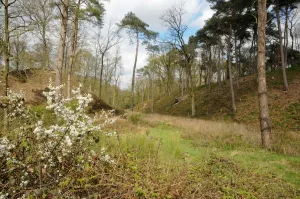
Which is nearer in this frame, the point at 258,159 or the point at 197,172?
the point at 197,172

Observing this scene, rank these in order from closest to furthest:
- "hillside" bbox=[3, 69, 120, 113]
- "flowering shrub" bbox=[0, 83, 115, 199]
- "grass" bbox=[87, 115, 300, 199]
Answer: "flowering shrub" bbox=[0, 83, 115, 199], "grass" bbox=[87, 115, 300, 199], "hillside" bbox=[3, 69, 120, 113]

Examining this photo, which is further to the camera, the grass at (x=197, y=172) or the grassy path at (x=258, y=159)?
the grassy path at (x=258, y=159)

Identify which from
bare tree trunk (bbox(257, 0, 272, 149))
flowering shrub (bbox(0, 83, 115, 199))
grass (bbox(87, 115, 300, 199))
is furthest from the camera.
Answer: bare tree trunk (bbox(257, 0, 272, 149))

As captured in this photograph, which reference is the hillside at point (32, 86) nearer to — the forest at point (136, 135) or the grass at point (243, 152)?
the forest at point (136, 135)

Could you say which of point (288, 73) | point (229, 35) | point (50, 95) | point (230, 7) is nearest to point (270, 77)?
point (288, 73)

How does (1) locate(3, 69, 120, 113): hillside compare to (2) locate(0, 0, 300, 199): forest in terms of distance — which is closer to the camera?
(2) locate(0, 0, 300, 199): forest

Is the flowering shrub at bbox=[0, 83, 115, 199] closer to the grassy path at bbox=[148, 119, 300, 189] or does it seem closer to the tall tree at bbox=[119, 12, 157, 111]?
the grassy path at bbox=[148, 119, 300, 189]

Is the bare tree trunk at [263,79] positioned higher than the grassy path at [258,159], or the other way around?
the bare tree trunk at [263,79]

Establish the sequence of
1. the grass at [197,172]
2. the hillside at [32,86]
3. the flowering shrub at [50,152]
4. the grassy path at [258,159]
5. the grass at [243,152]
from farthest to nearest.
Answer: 1. the hillside at [32,86]
2. the grass at [243,152]
3. the grassy path at [258,159]
4. the grass at [197,172]
5. the flowering shrub at [50,152]

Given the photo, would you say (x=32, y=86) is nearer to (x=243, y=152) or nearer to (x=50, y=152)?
(x=243, y=152)

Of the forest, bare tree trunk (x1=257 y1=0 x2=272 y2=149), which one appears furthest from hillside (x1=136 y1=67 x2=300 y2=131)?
bare tree trunk (x1=257 y1=0 x2=272 y2=149)

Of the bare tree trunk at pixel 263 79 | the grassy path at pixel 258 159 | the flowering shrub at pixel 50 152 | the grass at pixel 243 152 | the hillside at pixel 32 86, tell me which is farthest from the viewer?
the hillside at pixel 32 86

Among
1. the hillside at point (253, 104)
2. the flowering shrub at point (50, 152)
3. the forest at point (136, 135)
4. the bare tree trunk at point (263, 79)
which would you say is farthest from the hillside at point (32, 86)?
the flowering shrub at point (50, 152)

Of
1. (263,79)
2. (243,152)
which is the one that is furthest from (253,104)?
(243,152)
